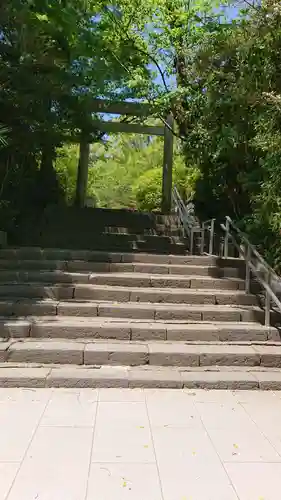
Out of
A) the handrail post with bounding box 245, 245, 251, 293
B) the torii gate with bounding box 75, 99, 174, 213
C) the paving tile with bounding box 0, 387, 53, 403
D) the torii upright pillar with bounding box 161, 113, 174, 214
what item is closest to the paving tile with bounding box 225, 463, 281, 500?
the paving tile with bounding box 0, 387, 53, 403

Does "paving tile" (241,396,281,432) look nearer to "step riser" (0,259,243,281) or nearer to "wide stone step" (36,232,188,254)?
"step riser" (0,259,243,281)

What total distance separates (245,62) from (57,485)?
5.20 m

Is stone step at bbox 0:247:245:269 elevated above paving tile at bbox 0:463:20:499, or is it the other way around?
stone step at bbox 0:247:245:269

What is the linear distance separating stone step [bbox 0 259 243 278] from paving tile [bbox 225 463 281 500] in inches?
160

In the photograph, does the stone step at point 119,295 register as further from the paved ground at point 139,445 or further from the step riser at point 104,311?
the paved ground at point 139,445

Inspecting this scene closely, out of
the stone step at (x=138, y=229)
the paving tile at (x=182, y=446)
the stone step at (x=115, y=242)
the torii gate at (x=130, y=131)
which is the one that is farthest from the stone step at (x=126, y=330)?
the torii gate at (x=130, y=131)

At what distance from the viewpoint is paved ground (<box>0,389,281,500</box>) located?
8.32 feet

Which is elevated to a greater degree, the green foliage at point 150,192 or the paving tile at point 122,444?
the green foliage at point 150,192

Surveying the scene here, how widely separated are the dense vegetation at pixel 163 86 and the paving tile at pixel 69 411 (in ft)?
9.01

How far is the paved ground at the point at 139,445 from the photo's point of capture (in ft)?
8.32

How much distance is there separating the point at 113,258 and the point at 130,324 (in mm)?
1949

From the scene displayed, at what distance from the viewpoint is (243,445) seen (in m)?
3.12

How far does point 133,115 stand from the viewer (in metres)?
13.3

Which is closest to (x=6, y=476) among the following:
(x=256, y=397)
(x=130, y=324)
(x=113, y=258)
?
(x=256, y=397)
